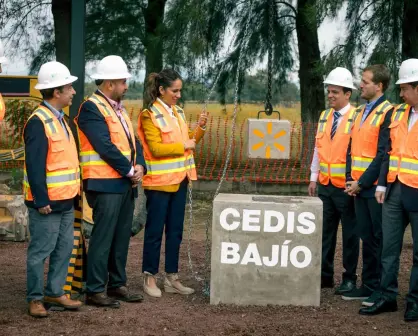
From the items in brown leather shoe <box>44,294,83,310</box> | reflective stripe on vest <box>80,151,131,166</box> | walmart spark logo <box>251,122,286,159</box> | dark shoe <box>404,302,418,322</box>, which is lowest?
brown leather shoe <box>44,294,83,310</box>

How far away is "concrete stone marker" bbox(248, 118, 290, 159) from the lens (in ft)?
24.4

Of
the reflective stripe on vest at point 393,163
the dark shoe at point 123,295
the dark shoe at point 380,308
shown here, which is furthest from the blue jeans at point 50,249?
the reflective stripe on vest at point 393,163

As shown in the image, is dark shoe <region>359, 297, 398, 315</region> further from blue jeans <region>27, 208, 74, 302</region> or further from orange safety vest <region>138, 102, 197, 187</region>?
blue jeans <region>27, 208, 74, 302</region>

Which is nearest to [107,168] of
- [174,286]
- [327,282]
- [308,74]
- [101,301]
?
[101,301]

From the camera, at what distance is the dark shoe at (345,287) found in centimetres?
696

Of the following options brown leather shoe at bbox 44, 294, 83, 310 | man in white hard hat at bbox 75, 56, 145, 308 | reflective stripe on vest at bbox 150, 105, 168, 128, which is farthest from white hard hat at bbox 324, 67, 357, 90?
brown leather shoe at bbox 44, 294, 83, 310

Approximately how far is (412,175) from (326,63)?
6.14m

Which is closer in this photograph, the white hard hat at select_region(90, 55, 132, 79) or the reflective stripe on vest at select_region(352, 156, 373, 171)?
the white hard hat at select_region(90, 55, 132, 79)

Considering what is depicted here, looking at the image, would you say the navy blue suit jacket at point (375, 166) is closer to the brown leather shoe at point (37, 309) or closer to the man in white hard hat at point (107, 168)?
the man in white hard hat at point (107, 168)

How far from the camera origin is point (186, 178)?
6797 millimetres

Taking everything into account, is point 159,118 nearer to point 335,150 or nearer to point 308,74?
point 335,150

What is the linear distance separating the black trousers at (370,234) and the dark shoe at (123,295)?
1.86 m

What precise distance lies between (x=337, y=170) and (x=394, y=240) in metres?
0.90

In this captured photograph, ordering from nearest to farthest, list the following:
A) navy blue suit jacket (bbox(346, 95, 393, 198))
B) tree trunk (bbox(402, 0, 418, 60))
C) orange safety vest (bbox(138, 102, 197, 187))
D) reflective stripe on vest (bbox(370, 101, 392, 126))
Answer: navy blue suit jacket (bbox(346, 95, 393, 198)) → reflective stripe on vest (bbox(370, 101, 392, 126)) → orange safety vest (bbox(138, 102, 197, 187)) → tree trunk (bbox(402, 0, 418, 60))
